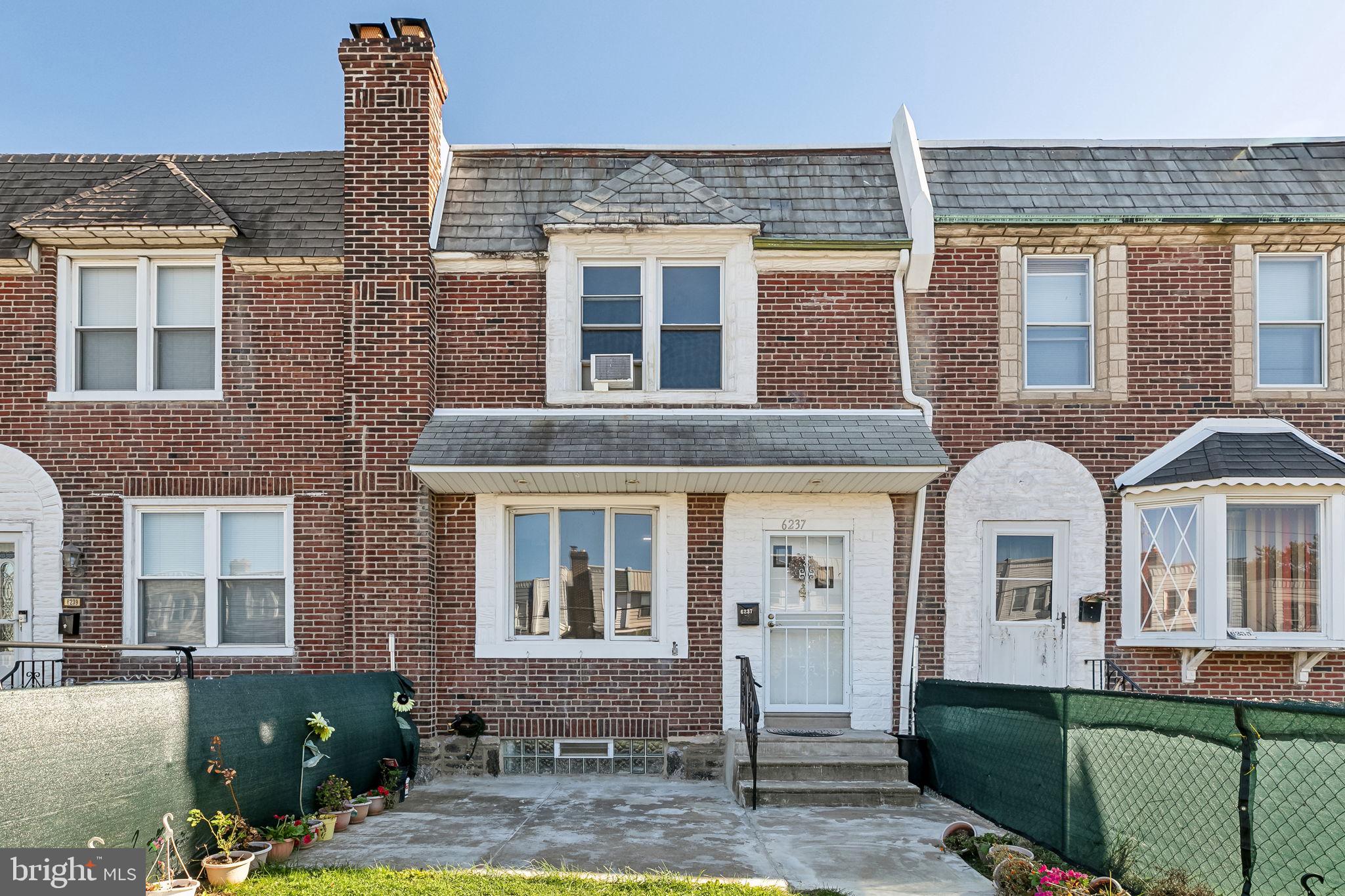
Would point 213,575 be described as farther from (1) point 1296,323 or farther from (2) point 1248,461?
(1) point 1296,323

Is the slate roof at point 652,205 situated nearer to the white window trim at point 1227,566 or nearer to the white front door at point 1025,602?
the white front door at point 1025,602

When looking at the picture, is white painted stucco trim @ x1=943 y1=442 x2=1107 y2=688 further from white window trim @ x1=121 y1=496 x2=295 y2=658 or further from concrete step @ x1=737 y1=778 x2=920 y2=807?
white window trim @ x1=121 y1=496 x2=295 y2=658

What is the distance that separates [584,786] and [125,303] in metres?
7.05

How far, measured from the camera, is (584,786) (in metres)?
10.1

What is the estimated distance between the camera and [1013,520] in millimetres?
10953

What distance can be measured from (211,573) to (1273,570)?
10.7 meters

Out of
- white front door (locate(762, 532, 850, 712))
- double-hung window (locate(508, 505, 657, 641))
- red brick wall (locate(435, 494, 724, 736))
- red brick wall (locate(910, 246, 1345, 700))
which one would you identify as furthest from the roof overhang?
red brick wall (locate(910, 246, 1345, 700))

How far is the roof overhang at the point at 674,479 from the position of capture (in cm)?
1001

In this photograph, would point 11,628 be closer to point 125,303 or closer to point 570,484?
point 125,303

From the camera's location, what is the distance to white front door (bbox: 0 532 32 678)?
1077 cm

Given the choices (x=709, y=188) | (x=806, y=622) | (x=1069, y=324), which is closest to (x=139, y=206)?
(x=709, y=188)

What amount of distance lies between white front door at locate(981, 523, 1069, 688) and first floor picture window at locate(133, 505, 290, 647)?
740cm

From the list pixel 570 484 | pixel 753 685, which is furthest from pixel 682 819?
pixel 570 484

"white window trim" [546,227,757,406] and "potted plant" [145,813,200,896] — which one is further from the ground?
"white window trim" [546,227,757,406]
